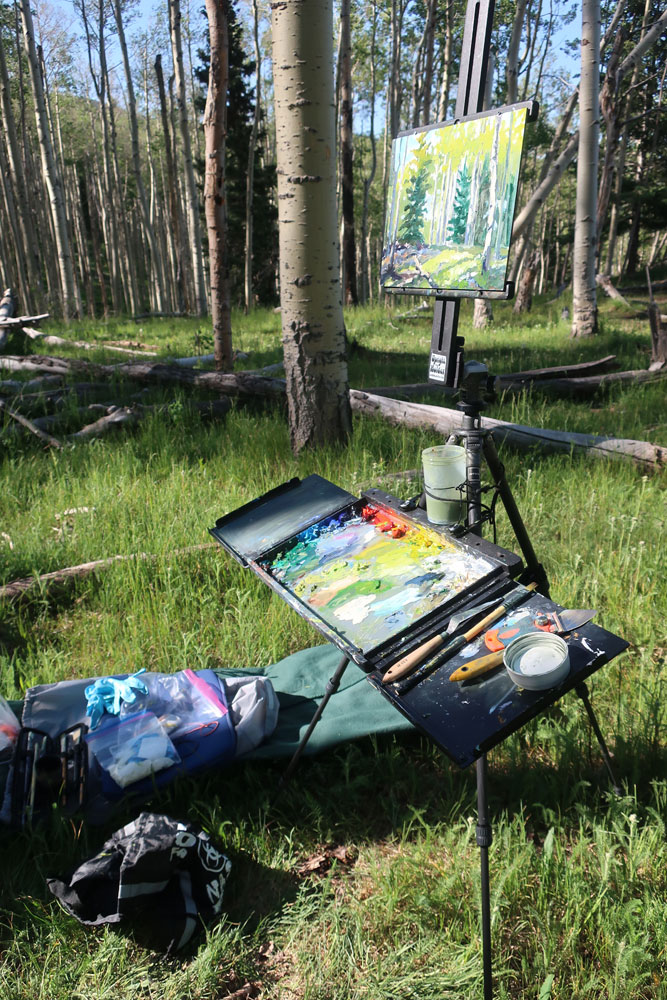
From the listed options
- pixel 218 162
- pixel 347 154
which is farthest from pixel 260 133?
pixel 218 162

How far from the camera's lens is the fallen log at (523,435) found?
14.0 feet

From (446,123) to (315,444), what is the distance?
8.89 feet

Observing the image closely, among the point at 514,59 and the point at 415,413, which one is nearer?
the point at 415,413

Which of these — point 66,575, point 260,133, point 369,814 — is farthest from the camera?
point 260,133

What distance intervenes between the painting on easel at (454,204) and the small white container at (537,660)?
1.02 meters

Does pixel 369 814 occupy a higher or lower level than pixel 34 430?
lower

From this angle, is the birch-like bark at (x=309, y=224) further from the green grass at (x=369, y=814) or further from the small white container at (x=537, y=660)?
the small white container at (x=537, y=660)

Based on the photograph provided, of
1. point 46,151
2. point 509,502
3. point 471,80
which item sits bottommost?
point 509,502

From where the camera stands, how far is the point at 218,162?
6512mm

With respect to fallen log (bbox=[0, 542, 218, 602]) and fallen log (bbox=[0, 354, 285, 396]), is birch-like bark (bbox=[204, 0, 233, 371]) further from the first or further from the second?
fallen log (bbox=[0, 542, 218, 602])

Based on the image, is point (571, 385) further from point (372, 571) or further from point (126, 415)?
point (372, 571)

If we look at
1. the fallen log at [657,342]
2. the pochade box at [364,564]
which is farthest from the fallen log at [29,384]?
the fallen log at [657,342]

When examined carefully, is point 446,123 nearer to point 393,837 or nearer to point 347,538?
point 347,538

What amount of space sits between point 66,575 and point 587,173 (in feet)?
27.4
